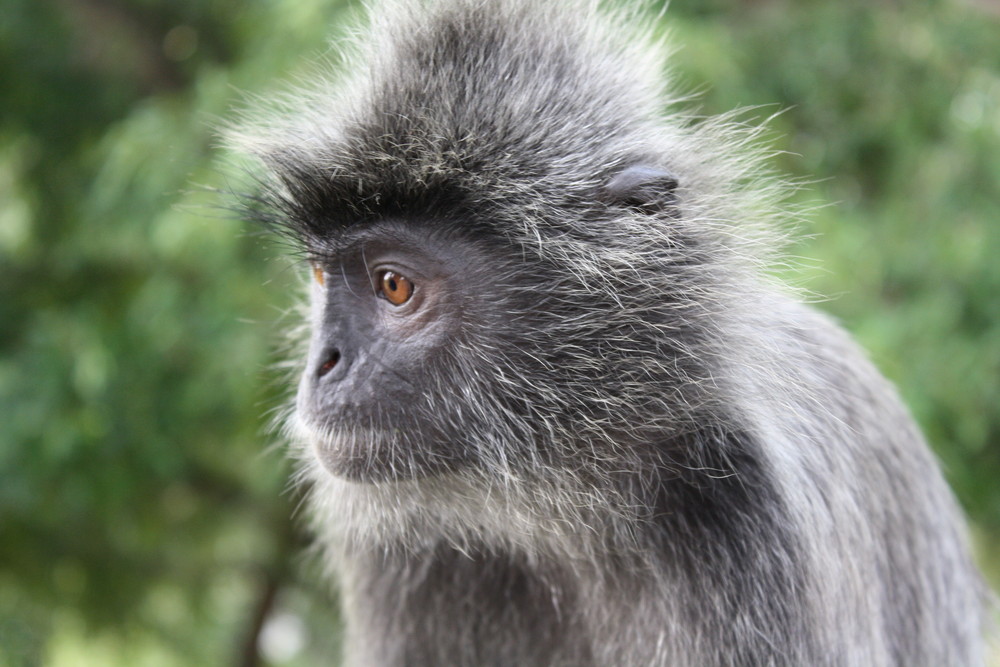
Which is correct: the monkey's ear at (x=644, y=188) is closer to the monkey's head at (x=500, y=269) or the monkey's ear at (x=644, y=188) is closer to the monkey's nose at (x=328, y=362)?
the monkey's head at (x=500, y=269)

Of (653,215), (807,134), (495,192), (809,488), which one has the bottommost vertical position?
(809,488)

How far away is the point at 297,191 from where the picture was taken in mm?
2602

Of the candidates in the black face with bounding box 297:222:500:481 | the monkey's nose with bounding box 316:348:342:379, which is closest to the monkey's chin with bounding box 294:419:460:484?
the black face with bounding box 297:222:500:481

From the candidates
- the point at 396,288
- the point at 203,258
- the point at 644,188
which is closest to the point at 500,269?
the point at 396,288

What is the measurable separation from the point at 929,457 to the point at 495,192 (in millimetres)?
1806

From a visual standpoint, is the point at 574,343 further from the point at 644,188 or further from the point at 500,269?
the point at 644,188

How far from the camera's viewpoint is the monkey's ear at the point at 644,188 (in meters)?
2.37

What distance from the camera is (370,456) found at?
2396 mm

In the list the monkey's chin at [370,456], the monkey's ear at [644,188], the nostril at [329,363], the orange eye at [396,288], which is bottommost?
the monkey's chin at [370,456]

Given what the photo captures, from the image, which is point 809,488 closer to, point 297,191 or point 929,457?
Answer: point 929,457

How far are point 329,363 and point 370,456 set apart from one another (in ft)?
0.81

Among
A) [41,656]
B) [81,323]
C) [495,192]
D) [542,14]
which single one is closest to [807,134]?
[542,14]

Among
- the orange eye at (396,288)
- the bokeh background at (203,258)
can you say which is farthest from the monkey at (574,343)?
the bokeh background at (203,258)

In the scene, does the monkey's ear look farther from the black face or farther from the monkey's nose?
the monkey's nose
